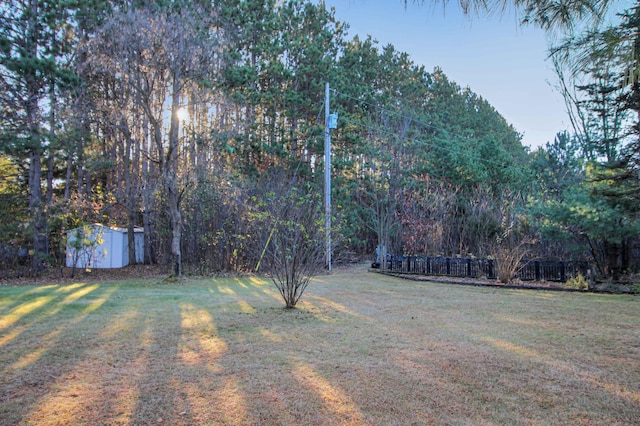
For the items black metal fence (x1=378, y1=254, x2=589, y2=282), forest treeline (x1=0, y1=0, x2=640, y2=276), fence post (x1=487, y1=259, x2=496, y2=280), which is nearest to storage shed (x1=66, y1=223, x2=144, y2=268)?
forest treeline (x1=0, y1=0, x2=640, y2=276)

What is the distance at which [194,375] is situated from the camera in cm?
367

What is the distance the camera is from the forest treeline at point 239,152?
446 inches

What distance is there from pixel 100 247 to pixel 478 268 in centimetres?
1373

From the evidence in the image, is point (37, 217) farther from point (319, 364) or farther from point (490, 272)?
point (490, 272)

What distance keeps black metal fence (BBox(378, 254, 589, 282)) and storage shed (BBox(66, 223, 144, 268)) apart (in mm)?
10379

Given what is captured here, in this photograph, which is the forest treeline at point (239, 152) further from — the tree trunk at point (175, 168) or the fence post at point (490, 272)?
the fence post at point (490, 272)

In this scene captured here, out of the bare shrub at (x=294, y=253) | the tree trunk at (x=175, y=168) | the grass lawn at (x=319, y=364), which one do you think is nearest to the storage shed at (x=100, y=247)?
the tree trunk at (x=175, y=168)

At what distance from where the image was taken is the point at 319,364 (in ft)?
13.0

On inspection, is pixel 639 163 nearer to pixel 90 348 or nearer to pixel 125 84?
pixel 90 348

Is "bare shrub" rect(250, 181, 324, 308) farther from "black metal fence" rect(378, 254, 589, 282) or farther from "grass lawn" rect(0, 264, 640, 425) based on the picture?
"black metal fence" rect(378, 254, 589, 282)

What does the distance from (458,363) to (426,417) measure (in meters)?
1.35

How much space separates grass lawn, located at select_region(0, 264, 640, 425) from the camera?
9.52ft

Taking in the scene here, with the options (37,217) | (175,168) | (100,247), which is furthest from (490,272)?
(37,217)

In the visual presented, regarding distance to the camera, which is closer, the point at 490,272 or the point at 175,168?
the point at 490,272
